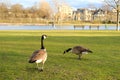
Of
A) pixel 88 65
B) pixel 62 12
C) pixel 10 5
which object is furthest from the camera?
pixel 10 5

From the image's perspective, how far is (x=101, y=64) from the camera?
558 inches

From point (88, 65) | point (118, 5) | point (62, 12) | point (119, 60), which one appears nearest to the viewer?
point (88, 65)

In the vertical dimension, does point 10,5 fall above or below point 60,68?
above

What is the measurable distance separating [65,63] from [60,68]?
4.72 feet

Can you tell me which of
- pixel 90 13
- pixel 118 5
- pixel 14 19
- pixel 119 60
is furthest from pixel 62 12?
pixel 119 60

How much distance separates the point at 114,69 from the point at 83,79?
244 cm

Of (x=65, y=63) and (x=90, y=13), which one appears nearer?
(x=65, y=63)

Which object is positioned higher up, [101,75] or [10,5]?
[10,5]

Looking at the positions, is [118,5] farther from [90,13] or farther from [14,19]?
[90,13]

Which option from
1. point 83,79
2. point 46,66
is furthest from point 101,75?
point 46,66

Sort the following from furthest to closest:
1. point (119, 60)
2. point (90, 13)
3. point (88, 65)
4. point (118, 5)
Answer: point (90, 13) < point (118, 5) < point (119, 60) < point (88, 65)

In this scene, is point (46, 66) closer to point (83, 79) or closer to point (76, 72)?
point (76, 72)

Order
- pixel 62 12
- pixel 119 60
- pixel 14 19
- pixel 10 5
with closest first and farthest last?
pixel 119 60 < pixel 62 12 < pixel 14 19 < pixel 10 5

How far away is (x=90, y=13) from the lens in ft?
575
